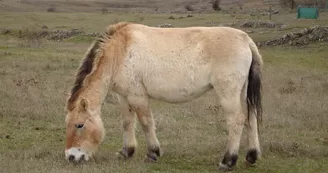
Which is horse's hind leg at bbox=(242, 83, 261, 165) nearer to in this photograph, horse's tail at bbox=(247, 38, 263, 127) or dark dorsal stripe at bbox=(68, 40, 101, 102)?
horse's tail at bbox=(247, 38, 263, 127)

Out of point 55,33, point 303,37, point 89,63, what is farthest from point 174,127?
point 55,33

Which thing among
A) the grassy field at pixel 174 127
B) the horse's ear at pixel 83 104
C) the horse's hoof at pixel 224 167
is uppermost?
the horse's ear at pixel 83 104

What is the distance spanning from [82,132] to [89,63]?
4.32 ft

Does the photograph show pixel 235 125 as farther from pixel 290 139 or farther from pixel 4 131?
pixel 4 131

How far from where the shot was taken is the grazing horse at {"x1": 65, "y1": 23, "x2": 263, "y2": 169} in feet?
28.5

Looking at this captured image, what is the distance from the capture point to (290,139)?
11219mm

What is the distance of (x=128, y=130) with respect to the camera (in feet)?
30.9

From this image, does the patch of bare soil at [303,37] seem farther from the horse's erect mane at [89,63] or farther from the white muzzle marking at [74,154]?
the white muzzle marking at [74,154]

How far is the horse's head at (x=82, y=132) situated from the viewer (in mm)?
8312

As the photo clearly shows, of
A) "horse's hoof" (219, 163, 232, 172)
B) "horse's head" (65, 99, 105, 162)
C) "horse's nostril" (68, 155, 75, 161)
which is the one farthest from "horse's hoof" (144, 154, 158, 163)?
"horse's nostril" (68, 155, 75, 161)

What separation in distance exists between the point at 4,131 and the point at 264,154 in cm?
564

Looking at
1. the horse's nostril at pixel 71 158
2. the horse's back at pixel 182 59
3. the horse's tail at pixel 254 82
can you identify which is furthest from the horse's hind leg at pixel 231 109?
the horse's nostril at pixel 71 158

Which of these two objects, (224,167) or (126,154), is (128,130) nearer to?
(126,154)

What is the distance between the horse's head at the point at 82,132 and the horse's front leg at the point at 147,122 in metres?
0.78
